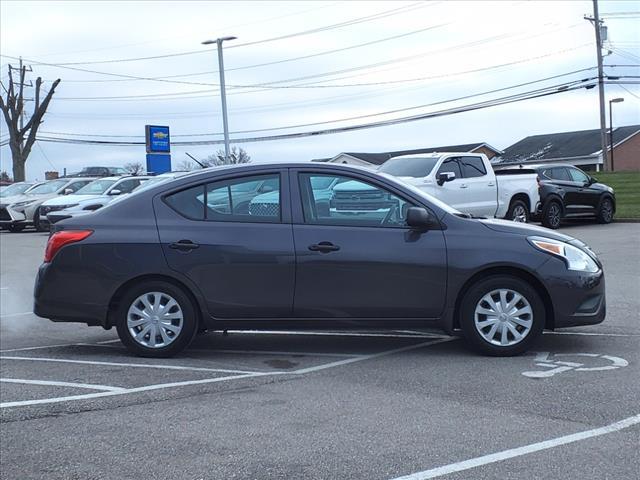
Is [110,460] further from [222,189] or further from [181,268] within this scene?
[222,189]

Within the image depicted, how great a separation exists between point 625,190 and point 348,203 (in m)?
27.1

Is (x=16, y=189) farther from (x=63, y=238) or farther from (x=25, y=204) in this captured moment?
(x=63, y=238)

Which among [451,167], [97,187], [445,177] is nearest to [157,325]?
[445,177]

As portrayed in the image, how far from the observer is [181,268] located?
6.60 m

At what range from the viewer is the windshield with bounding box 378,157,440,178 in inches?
664

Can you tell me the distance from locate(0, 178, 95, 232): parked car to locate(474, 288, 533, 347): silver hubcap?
2054 centimetres

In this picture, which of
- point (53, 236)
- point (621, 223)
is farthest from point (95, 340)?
point (621, 223)

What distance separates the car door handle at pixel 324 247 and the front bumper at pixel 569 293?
5.62ft

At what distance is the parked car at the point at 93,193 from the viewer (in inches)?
855

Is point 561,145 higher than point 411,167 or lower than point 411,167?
higher

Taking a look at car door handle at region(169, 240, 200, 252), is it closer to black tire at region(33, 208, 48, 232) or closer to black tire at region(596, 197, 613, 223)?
black tire at region(596, 197, 613, 223)

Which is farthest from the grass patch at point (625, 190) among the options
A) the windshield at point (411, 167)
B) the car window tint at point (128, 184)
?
the car window tint at point (128, 184)

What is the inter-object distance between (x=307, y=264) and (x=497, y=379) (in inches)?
70.9

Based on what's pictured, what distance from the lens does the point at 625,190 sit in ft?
102
